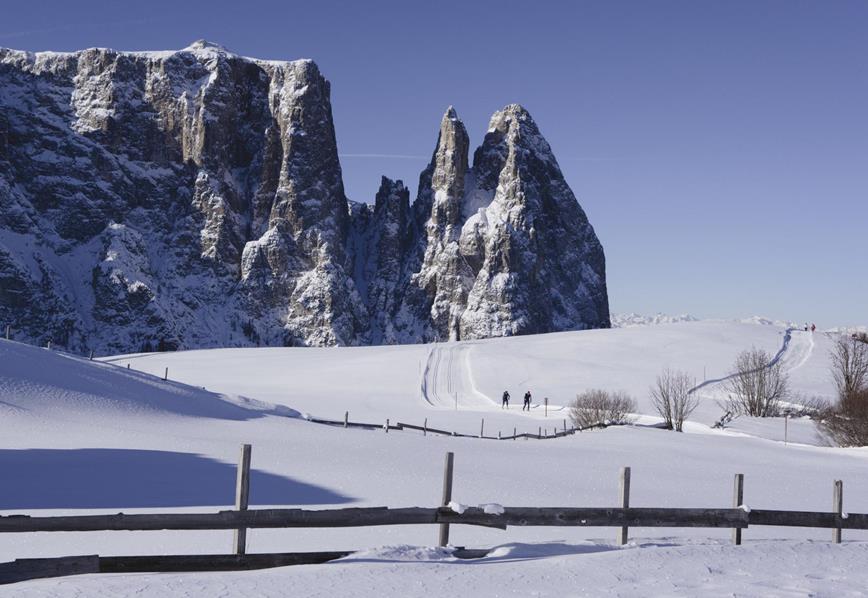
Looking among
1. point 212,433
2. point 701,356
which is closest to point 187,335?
point 701,356

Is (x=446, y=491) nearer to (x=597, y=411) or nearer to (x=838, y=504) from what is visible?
(x=838, y=504)

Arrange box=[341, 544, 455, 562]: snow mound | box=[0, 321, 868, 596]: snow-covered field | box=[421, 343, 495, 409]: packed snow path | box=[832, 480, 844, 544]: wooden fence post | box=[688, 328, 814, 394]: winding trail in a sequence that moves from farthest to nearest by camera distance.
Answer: box=[688, 328, 814, 394]: winding trail < box=[421, 343, 495, 409]: packed snow path < box=[832, 480, 844, 544]: wooden fence post < box=[341, 544, 455, 562]: snow mound < box=[0, 321, 868, 596]: snow-covered field

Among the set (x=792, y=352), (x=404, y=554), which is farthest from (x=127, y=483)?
(x=792, y=352)

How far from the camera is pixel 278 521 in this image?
1080cm

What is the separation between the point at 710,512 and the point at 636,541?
135 cm

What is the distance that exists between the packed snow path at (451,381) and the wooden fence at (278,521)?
53.4 m

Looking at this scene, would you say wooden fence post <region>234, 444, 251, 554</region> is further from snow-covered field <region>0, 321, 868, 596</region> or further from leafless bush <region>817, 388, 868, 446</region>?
leafless bush <region>817, 388, 868, 446</region>

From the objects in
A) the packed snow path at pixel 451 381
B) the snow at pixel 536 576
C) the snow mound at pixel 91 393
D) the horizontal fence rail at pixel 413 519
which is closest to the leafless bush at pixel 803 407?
the packed snow path at pixel 451 381

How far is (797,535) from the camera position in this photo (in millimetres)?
17719

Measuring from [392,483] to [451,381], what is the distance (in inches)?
2369

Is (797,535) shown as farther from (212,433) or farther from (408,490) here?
(212,433)

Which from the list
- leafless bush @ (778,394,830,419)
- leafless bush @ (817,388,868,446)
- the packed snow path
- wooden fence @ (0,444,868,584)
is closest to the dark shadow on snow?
wooden fence @ (0,444,868,584)

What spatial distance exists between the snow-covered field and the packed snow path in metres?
4.50

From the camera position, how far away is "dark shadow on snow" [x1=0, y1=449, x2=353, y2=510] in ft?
59.2
